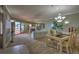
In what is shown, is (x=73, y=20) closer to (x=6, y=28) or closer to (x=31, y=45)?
(x=31, y=45)

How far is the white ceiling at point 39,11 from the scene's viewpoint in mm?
2227

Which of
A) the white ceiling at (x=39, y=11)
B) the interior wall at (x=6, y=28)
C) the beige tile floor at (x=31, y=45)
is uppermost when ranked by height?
the white ceiling at (x=39, y=11)

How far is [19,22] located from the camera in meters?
2.27

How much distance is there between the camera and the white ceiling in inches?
87.7

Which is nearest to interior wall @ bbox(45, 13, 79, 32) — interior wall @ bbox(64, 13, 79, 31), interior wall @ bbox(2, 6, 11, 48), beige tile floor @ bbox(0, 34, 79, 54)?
interior wall @ bbox(64, 13, 79, 31)

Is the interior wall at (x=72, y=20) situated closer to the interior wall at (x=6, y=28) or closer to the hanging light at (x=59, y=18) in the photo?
the hanging light at (x=59, y=18)

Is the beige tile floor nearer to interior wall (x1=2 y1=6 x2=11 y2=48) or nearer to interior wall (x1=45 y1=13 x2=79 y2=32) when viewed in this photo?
interior wall (x1=2 y1=6 x2=11 y2=48)

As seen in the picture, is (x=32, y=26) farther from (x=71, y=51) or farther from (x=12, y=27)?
(x=71, y=51)

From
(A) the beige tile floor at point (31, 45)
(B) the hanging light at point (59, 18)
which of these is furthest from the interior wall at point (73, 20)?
(A) the beige tile floor at point (31, 45)

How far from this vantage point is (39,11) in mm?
2273

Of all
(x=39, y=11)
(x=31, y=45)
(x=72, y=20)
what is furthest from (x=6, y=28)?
(x=72, y=20)

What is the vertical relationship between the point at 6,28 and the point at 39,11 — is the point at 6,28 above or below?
below

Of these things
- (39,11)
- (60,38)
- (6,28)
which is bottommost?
(60,38)
